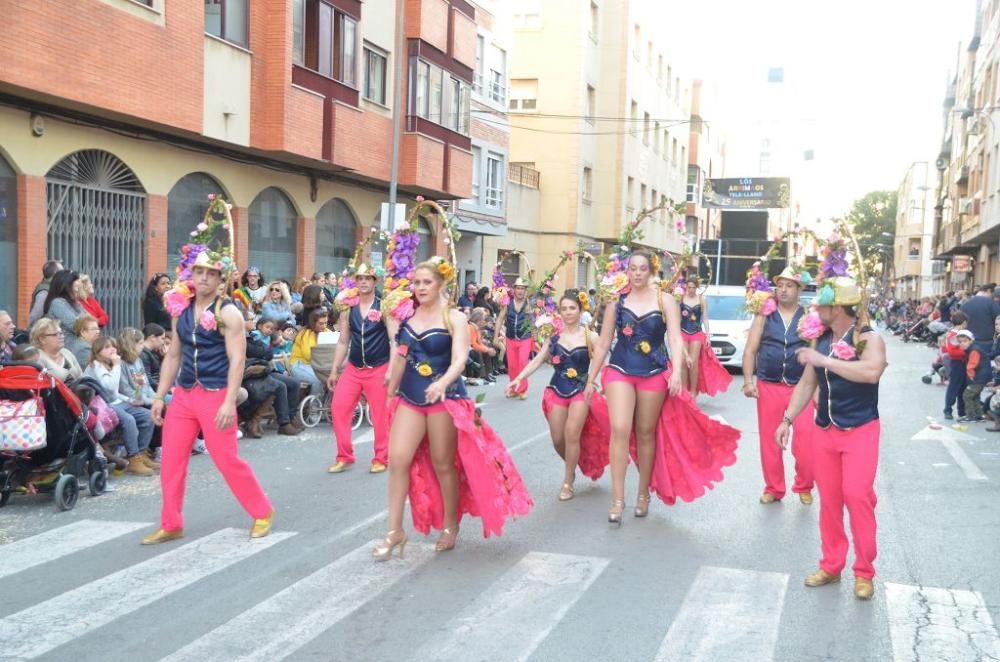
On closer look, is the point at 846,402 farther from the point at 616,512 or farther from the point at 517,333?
the point at 517,333

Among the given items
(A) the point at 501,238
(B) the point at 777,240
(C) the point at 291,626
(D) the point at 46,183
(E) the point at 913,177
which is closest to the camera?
(C) the point at 291,626

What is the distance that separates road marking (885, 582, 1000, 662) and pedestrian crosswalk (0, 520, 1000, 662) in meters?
0.01

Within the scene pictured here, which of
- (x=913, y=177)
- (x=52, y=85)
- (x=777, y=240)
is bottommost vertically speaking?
(x=777, y=240)

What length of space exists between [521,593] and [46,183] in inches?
452

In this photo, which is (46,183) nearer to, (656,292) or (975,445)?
(656,292)

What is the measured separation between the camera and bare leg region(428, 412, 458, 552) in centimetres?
677

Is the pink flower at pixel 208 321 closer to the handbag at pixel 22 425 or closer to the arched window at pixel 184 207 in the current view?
the handbag at pixel 22 425

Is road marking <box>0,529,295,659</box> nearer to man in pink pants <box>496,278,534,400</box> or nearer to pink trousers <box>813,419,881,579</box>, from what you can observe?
pink trousers <box>813,419,881,579</box>

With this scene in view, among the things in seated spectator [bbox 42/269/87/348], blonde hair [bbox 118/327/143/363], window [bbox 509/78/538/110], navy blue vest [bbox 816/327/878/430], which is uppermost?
window [bbox 509/78/538/110]

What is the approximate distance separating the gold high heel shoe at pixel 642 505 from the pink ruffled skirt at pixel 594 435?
1.02m

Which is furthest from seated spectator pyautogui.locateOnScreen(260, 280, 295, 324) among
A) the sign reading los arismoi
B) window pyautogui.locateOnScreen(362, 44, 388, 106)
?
the sign reading los arismoi

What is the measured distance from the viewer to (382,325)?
9844 millimetres

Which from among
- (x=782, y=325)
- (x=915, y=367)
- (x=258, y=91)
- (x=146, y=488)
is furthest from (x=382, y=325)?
(x=915, y=367)

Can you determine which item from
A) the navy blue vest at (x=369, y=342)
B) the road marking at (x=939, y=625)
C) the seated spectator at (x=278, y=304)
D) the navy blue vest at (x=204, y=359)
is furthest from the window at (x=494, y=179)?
the road marking at (x=939, y=625)
